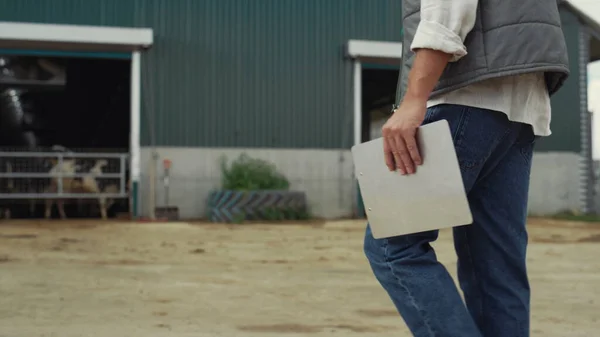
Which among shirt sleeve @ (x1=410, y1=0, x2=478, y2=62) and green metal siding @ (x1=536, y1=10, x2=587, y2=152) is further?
green metal siding @ (x1=536, y1=10, x2=587, y2=152)

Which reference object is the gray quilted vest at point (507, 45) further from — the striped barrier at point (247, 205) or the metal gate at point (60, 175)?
the metal gate at point (60, 175)

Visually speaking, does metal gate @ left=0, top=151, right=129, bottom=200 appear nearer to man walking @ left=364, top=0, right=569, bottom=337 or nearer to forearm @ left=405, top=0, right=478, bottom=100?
man walking @ left=364, top=0, right=569, bottom=337

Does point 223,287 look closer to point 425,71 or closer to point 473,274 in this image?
point 473,274

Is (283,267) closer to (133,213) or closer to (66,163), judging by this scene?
(133,213)

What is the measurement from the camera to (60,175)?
1127cm

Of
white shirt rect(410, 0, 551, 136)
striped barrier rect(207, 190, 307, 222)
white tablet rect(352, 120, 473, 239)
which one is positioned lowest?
striped barrier rect(207, 190, 307, 222)

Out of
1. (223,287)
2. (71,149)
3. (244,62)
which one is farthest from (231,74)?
(223,287)

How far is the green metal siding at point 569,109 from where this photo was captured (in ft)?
45.1

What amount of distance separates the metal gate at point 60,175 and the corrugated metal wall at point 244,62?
38.6 inches

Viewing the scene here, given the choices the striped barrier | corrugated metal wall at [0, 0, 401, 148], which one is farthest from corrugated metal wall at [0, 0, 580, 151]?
the striped barrier

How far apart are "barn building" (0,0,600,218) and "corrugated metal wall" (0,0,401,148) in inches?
0.7

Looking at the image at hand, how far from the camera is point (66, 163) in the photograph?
1159 cm

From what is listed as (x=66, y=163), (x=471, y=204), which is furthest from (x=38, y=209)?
(x=471, y=204)

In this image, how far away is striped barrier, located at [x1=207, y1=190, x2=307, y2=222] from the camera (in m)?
10.9
